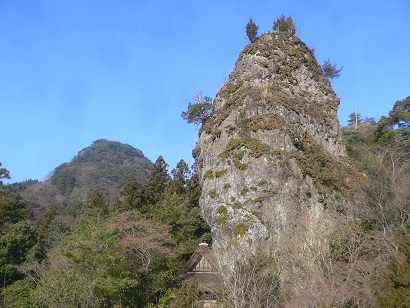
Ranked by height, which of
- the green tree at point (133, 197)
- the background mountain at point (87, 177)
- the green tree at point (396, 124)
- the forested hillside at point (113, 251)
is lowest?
the forested hillside at point (113, 251)

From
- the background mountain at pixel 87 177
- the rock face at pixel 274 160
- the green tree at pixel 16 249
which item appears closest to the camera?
the rock face at pixel 274 160

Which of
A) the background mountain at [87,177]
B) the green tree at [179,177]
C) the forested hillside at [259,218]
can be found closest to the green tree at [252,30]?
the forested hillside at [259,218]

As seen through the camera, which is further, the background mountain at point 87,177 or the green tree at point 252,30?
the background mountain at point 87,177

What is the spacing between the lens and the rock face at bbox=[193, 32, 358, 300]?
25734 millimetres

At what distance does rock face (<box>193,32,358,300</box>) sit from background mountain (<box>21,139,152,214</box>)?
35.9 metres

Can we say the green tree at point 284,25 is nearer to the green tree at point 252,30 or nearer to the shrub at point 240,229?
the green tree at point 252,30

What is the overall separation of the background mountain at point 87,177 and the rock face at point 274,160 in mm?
35863

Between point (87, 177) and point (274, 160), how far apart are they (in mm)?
77401

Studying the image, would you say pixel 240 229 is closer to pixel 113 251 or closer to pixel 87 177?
pixel 113 251

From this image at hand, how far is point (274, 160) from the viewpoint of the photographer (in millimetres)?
28625

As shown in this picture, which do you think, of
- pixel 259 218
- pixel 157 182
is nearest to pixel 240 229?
pixel 259 218

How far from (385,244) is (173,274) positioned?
1343cm

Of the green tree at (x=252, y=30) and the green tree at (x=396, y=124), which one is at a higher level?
the green tree at (x=252, y=30)

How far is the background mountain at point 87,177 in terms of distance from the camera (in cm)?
8150
